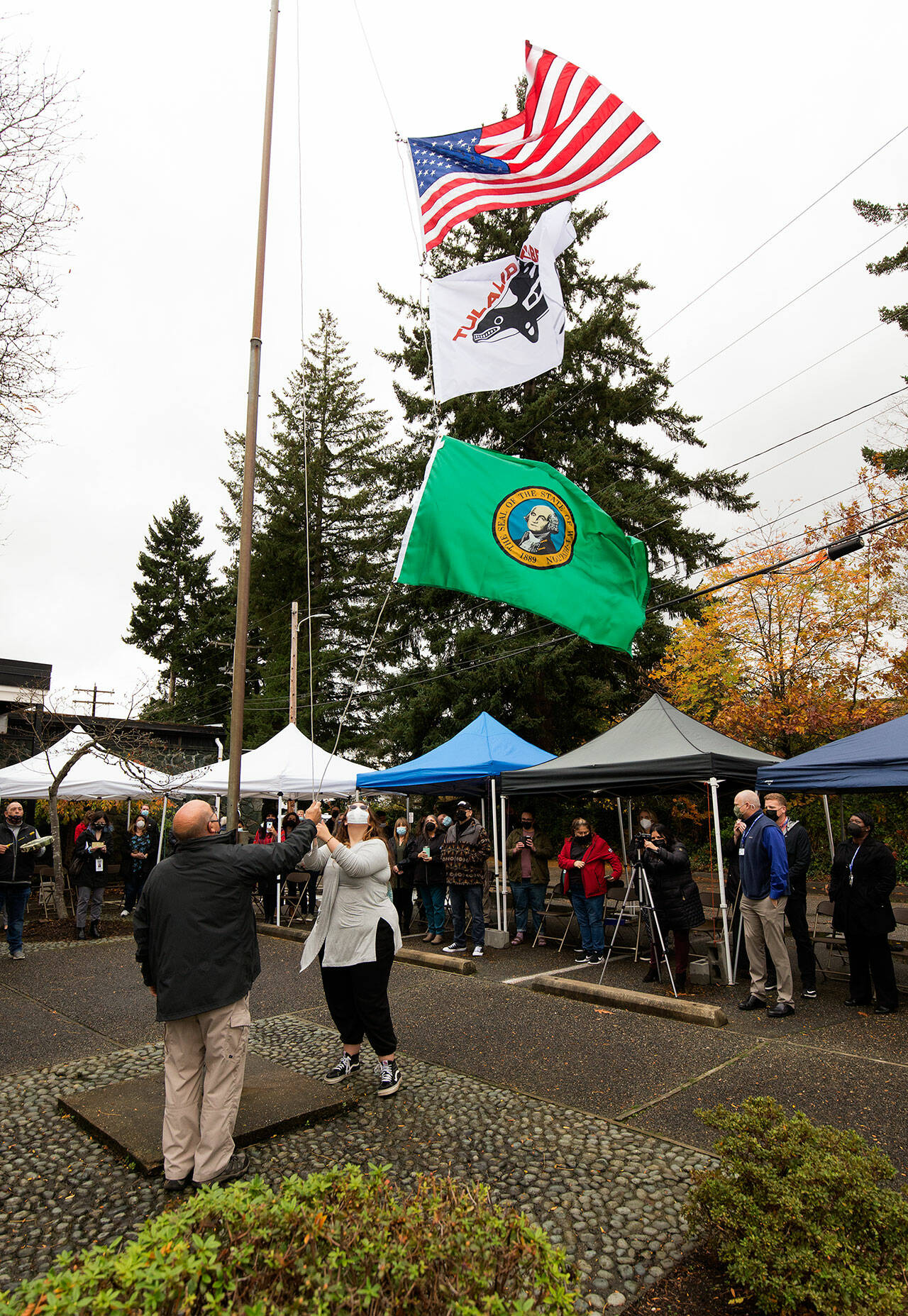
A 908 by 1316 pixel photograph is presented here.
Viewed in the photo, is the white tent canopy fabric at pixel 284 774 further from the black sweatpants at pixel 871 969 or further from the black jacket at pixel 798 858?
the black sweatpants at pixel 871 969

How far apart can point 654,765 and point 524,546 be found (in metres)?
3.23

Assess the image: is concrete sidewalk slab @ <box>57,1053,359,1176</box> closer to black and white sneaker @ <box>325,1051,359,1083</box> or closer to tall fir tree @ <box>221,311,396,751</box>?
black and white sneaker @ <box>325,1051,359,1083</box>

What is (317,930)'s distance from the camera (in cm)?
559

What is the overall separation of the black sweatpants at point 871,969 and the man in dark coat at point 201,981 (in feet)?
19.7

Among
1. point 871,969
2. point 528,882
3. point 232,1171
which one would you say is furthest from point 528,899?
point 232,1171

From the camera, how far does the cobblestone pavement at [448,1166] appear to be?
11.4 feet

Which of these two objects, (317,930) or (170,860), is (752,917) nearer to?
(317,930)

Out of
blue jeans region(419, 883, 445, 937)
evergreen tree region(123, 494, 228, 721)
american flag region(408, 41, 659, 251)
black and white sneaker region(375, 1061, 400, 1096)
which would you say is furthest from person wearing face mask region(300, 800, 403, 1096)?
evergreen tree region(123, 494, 228, 721)

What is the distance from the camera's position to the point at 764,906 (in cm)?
747

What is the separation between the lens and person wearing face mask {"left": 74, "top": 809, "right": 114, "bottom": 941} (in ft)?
39.7

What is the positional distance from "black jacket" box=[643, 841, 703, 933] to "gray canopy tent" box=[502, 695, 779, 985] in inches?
11.8

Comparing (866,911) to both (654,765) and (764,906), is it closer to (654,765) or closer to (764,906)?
(764,906)

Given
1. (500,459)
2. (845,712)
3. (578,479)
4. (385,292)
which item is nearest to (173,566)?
(385,292)

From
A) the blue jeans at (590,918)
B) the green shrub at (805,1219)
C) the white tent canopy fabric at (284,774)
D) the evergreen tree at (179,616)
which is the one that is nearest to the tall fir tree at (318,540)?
the evergreen tree at (179,616)
